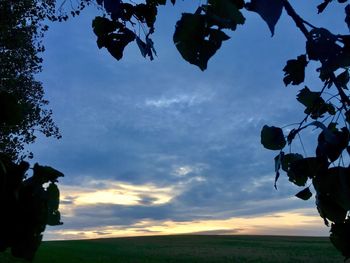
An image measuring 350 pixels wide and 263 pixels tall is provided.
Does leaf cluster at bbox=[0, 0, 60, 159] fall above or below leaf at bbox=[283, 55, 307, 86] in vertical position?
above

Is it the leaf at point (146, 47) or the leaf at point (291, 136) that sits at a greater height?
the leaf at point (146, 47)

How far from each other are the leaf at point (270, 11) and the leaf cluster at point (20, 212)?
1.11 meters

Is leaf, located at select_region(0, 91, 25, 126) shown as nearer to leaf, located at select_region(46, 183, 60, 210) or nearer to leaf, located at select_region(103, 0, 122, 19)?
leaf, located at select_region(46, 183, 60, 210)

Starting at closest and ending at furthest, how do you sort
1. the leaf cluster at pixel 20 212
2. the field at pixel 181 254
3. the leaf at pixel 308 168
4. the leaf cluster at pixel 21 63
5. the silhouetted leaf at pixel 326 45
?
1. the silhouetted leaf at pixel 326 45
2. the leaf cluster at pixel 20 212
3. the leaf at pixel 308 168
4. the leaf cluster at pixel 21 63
5. the field at pixel 181 254

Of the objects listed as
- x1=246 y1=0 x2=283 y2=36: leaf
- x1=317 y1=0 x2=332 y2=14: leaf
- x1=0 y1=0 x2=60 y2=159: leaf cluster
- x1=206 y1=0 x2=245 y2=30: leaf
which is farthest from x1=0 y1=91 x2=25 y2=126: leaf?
x1=0 y1=0 x2=60 y2=159: leaf cluster

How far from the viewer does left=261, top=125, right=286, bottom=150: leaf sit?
237 centimetres

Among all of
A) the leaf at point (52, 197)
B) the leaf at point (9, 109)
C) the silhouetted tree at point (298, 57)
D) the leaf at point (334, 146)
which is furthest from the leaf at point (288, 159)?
the leaf at point (9, 109)

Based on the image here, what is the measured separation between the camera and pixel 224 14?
4.61ft

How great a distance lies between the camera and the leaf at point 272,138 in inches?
93.2

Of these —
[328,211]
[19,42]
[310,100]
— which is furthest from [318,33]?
[19,42]

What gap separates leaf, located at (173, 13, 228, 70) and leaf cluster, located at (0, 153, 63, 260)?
2.58 ft

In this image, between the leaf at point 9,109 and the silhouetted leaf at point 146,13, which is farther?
the silhouetted leaf at point 146,13

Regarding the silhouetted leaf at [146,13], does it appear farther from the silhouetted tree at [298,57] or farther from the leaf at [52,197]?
the leaf at [52,197]

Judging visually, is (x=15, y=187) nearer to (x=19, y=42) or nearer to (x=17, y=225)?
(x=17, y=225)
